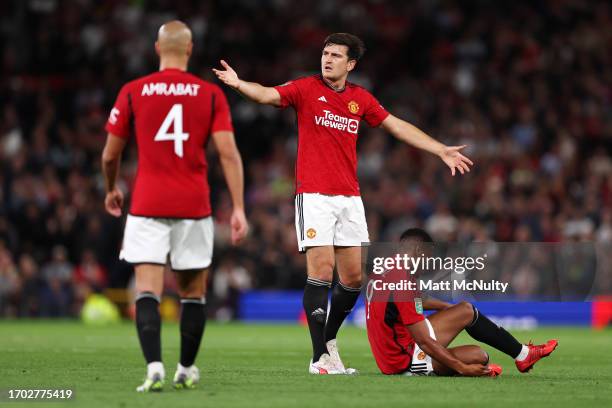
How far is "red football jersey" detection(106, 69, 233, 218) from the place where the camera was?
26.3 feet

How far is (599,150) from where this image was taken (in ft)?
78.7

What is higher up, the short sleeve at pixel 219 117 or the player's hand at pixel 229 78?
the player's hand at pixel 229 78

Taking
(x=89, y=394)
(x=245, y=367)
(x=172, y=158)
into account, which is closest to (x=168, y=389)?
(x=89, y=394)

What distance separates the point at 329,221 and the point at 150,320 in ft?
8.69

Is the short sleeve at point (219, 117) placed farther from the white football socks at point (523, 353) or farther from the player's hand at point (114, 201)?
the white football socks at point (523, 353)

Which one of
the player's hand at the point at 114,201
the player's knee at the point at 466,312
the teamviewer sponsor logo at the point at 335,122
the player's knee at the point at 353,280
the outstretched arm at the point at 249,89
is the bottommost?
the player's knee at the point at 466,312

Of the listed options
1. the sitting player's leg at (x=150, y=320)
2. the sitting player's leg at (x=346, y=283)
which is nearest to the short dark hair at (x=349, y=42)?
the sitting player's leg at (x=346, y=283)

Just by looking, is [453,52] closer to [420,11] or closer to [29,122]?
[420,11]

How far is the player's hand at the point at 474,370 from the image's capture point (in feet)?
31.1

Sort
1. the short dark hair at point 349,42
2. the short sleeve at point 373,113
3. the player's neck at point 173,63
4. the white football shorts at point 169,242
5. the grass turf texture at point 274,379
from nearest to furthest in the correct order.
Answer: the grass turf texture at point 274,379, the white football shorts at point 169,242, the player's neck at point 173,63, the short dark hair at point 349,42, the short sleeve at point 373,113

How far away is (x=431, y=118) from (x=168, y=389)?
59.5 ft

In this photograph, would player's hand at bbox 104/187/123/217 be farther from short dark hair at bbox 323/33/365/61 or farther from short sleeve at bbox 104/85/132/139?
short dark hair at bbox 323/33/365/61

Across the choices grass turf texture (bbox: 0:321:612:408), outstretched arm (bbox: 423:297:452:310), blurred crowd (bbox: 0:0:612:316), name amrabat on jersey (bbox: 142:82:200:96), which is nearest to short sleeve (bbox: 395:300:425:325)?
grass turf texture (bbox: 0:321:612:408)

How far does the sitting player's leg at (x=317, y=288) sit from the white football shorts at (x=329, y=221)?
9 cm
